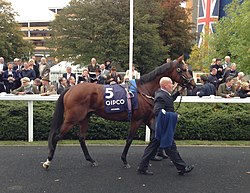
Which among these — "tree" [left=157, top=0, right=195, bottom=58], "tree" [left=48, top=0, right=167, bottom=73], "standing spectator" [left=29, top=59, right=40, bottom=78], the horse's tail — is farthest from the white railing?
"tree" [left=157, top=0, right=195, bottom=58]

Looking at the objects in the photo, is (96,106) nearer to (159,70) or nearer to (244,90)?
(159,70)

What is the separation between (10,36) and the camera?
122 ft

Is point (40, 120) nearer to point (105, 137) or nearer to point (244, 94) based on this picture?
point (105, 137)

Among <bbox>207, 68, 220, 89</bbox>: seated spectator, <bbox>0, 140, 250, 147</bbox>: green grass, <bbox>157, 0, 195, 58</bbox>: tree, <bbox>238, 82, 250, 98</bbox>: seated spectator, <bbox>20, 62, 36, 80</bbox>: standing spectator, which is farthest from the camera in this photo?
<bbox>157, 0, 195, 58</bbox>: tree

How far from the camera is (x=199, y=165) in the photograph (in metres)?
5.68

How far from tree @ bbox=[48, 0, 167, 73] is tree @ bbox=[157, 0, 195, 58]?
14.4 ft

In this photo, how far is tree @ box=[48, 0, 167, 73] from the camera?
1010 inches

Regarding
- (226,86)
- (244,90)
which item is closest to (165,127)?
(244,90)

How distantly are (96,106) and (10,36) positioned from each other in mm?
35138

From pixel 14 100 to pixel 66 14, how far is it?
22508 millimetres

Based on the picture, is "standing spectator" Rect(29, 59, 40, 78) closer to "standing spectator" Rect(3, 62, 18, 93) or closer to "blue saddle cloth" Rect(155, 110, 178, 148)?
"standing spectator" Rect(3, 62, 18, 93)

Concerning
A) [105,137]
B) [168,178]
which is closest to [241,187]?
[168,178]

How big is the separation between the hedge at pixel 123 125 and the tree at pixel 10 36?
29.0m

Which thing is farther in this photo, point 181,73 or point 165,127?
point 181,73
